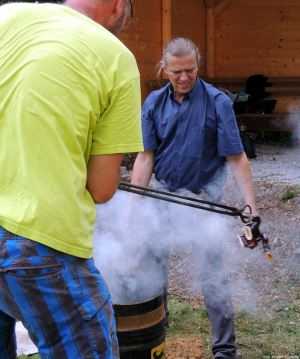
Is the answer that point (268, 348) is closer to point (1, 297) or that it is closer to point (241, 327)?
point (241, 327)

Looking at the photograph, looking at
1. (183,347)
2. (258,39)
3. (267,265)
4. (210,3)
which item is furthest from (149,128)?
(210,3)

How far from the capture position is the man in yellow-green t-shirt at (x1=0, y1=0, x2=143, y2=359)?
1559mm

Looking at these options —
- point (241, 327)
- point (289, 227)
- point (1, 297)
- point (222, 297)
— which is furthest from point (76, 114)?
point (289, 227)

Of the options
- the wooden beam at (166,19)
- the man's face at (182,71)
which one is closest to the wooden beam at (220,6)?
the wooden beam at (166,19)

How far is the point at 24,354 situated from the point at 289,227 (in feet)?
9.71

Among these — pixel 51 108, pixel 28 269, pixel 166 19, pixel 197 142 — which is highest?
pixel 51 108

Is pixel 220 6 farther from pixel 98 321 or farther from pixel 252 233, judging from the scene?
pixel 98 321

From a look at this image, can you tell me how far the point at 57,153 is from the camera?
5.16ft

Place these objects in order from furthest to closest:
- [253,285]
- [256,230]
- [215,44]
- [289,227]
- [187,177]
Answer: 1. [215,44]
2. [289,227]
3. [253,285]
4. [187,177]
5. [256,230]

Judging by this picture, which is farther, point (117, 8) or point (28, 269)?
point (117, 8)

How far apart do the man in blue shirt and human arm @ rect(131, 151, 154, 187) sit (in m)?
0.02

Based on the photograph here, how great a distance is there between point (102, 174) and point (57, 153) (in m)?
0.17

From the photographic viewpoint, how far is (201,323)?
374 centimetres

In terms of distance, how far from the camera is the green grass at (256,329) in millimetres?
3332
